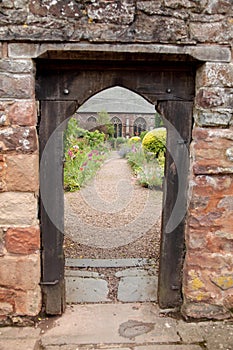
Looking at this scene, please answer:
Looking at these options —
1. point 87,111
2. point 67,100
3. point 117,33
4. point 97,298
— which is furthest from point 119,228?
point 87,111

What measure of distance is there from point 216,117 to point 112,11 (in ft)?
3.51

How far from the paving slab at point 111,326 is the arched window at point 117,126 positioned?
16.0 m

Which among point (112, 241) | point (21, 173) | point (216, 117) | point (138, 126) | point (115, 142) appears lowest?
point (115, 142)

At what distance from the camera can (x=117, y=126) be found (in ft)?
60.9

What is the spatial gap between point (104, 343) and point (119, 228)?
3005mm

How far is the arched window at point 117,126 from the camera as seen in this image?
18.6 meters

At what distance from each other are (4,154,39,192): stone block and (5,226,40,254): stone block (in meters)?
0.32

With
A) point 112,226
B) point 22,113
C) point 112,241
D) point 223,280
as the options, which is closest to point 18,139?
point 22,113

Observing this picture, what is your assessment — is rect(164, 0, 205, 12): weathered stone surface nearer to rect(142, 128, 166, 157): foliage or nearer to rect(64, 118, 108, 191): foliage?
rect(64, 118, 108, 191): foliage

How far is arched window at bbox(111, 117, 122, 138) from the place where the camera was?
61.1ft

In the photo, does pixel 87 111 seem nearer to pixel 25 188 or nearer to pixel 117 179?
pixel 117 179

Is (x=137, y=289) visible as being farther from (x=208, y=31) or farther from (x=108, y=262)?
(x=208, y=31)

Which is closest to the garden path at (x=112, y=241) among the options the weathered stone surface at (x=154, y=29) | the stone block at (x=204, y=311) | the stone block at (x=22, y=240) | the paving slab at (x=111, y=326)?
the paving slab at (x=111, y=326)

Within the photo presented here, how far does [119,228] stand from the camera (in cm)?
544
